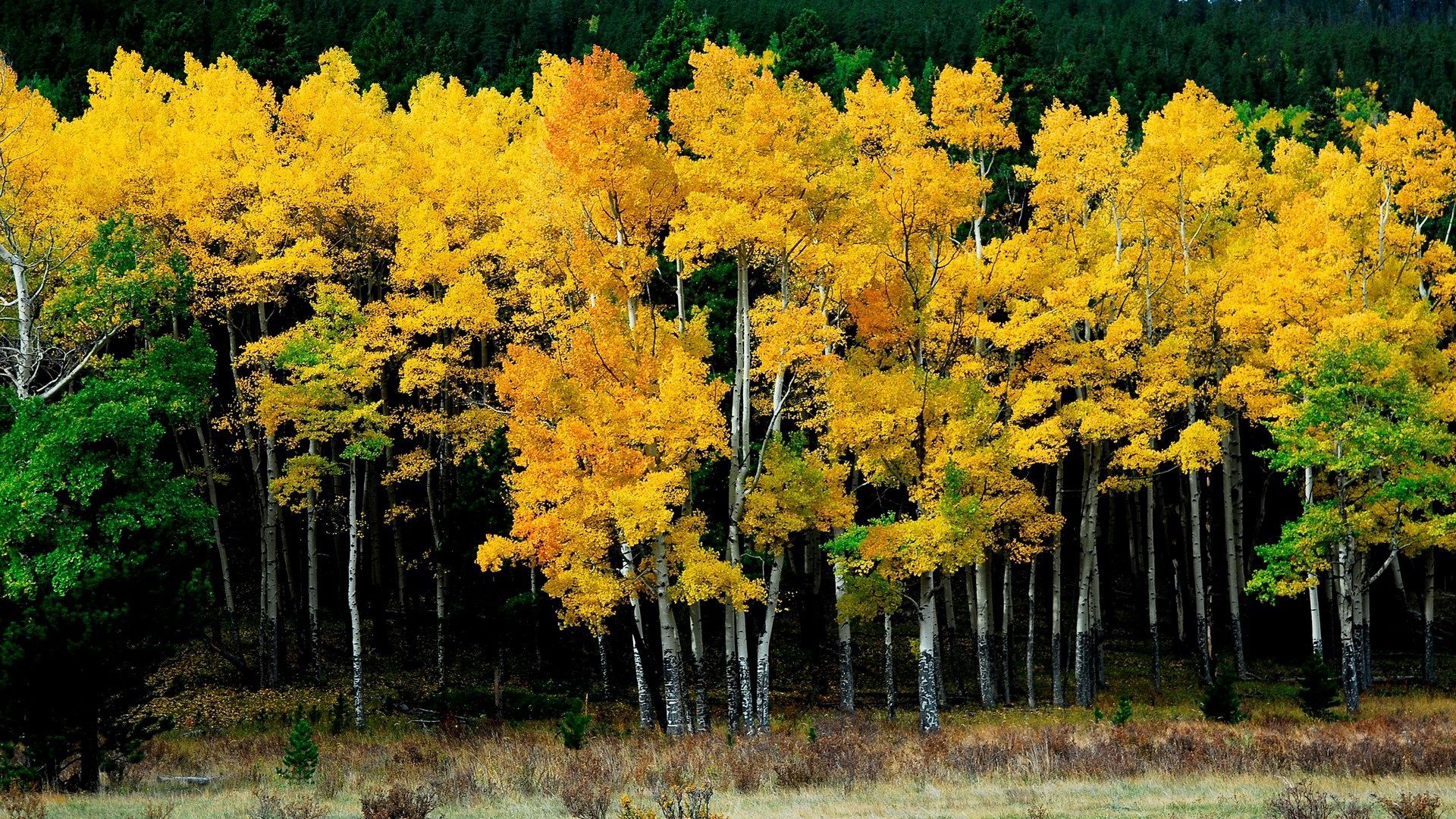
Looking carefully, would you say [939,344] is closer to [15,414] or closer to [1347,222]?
[1347,222]

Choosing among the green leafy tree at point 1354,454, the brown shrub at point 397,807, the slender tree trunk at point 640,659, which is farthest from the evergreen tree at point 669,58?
the brown shrub at point 397,807

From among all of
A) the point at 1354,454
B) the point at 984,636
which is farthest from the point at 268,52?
the point at 1354,454

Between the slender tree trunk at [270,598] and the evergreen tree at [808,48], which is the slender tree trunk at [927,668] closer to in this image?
the slender tree trunk at [270,598]

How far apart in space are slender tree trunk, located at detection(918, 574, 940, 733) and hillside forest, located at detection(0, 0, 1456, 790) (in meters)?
0.10

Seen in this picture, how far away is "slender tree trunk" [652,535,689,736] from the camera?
2102 centimetres

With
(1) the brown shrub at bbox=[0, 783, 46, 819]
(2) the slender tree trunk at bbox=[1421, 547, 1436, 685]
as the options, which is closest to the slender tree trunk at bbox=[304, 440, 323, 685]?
(1) the brown shrub at bbox=[0, 783, 46, 819]

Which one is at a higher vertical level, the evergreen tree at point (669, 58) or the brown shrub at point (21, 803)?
the evergreen tree at point (669, 58)

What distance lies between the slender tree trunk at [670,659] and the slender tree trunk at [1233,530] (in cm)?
1361

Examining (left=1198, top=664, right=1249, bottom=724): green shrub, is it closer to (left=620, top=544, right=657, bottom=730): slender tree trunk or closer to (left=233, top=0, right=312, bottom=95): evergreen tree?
(left=620, top=544, right=657, bottom=730): slender tree trunk

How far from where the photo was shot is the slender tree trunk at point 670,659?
21.0 m

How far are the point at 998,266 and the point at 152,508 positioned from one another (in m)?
15.7

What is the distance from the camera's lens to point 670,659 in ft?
69.4

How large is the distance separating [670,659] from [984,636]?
25.9ft

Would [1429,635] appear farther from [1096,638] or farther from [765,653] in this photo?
[765,653]
